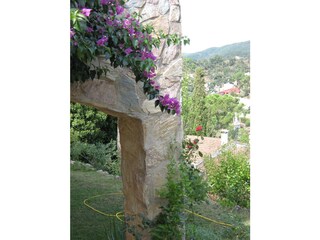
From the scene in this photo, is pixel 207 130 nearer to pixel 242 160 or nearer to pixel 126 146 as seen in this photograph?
pixel 242 160

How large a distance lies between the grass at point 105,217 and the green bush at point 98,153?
1.24 ft

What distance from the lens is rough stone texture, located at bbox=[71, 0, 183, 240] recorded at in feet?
9.78

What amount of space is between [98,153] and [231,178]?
99.7 inches

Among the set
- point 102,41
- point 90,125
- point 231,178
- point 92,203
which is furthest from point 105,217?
point 102,41

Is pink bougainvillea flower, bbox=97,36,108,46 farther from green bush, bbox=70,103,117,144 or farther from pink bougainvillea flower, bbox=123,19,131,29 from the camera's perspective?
green bush, bbox=70,103,117,144

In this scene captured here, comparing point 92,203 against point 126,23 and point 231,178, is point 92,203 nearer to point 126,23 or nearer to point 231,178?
point 231,178

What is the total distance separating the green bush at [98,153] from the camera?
695 cm

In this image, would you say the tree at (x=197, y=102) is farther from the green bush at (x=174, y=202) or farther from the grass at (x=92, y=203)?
the green bush at (x=174, y=202)

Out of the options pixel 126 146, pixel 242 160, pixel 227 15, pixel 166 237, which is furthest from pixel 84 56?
pixel 242 160

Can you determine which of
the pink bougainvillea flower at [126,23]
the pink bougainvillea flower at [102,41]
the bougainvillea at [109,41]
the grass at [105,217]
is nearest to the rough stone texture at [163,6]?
the bougainvillea at [109,41]

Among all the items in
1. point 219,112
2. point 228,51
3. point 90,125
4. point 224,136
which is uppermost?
point 228,51

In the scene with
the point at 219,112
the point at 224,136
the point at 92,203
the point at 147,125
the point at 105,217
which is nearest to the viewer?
the point at 147,125

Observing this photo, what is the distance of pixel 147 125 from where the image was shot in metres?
3.11
